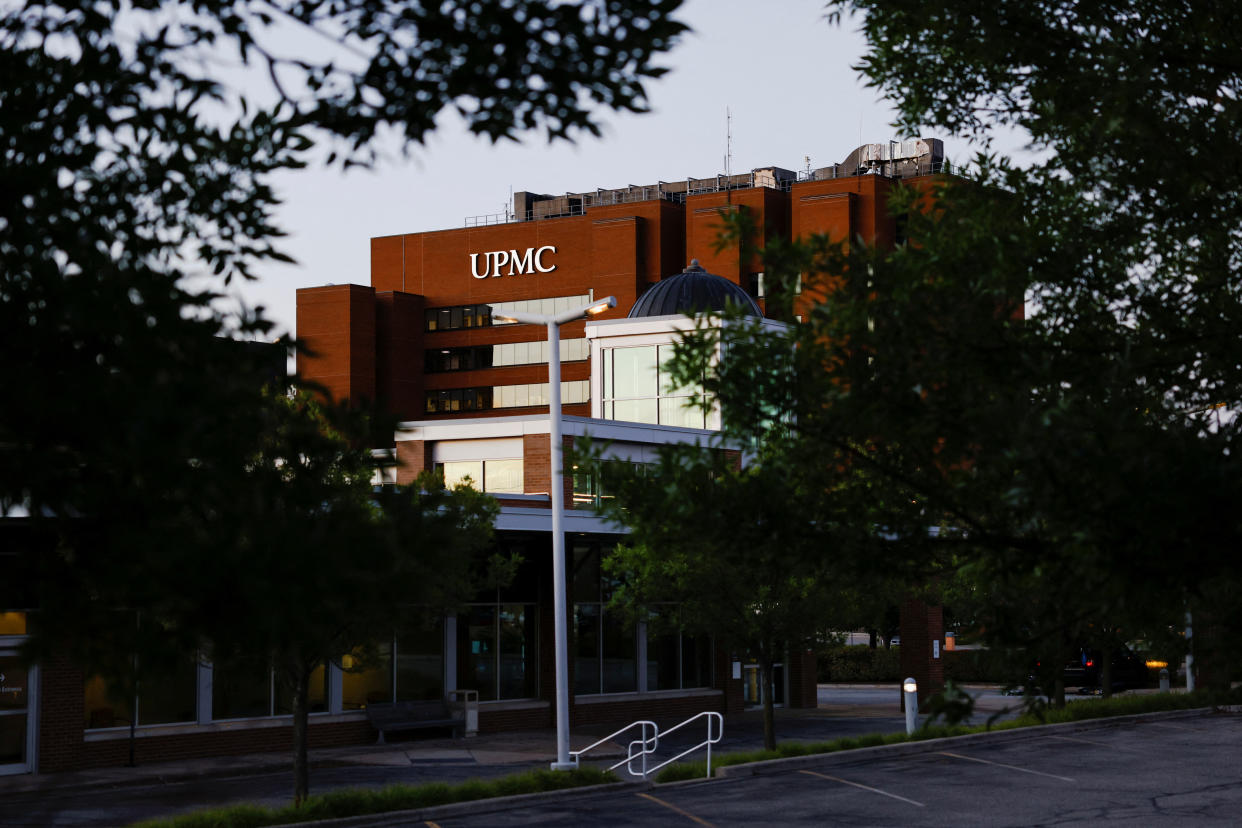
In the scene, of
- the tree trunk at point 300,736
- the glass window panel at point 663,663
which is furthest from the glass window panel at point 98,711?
the glass window panel at point 663,663

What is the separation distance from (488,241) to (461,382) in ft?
26.7

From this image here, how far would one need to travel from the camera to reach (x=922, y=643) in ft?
143

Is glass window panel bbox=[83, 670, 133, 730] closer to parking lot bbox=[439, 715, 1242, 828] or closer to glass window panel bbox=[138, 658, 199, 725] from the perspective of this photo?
glass window panel bbox=[138, 658, 199, 725]

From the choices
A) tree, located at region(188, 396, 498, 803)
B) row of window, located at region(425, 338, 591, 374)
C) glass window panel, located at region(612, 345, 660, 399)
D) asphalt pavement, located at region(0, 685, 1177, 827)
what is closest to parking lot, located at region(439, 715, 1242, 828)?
asphalt pavement, located at region(0, 685, 1177, 827)

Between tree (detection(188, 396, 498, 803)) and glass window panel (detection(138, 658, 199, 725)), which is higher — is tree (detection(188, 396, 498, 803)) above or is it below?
above

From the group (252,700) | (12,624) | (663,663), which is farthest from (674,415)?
(12,624)

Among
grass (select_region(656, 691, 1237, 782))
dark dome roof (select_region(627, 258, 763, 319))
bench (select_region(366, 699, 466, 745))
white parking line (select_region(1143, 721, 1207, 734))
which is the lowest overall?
white parking line (select_region(1143, 721, 1207, 734))

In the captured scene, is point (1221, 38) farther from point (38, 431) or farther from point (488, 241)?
point (488, 241)

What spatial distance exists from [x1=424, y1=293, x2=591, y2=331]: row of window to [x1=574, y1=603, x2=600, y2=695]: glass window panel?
43860 mm

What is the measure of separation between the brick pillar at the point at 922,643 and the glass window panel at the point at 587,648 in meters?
11.1

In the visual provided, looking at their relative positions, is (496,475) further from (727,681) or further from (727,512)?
(727,512)

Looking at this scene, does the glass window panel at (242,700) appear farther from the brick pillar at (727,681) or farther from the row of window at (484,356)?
the row of window at (484,356)

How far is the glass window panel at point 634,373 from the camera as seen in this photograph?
45156 mm

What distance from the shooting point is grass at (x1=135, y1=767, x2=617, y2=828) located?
17359 mm
